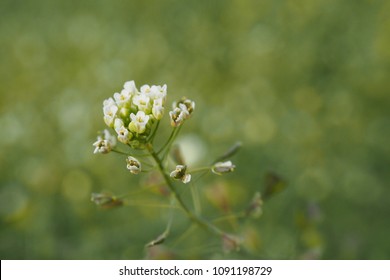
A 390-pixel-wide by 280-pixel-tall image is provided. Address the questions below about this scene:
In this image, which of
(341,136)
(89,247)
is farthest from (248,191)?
(89,247)

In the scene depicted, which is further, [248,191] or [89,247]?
[248,191]

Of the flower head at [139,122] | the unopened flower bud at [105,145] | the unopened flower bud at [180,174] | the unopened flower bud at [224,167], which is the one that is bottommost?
the unopened flower bud at [180,174]

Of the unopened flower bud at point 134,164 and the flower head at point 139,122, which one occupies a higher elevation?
the flower head at point 139,122

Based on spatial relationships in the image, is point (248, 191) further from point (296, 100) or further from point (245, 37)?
point (245, 37)

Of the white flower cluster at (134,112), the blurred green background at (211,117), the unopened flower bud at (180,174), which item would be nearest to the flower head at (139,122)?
the white flower cluster at (134,112)

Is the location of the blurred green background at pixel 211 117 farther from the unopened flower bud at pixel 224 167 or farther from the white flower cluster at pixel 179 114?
the white flower cluster at pixel 179 114

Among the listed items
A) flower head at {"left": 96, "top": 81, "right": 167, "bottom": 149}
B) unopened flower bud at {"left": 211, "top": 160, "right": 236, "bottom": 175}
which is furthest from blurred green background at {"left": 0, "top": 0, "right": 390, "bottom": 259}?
flower head at {"left": 96, "top": 81, "right": 167, "bottom": 149}

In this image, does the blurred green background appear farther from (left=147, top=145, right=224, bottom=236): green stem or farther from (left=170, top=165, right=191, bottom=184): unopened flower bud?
(left=170, top=165, right=191, bottom=184): unopened flower bud
